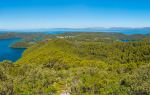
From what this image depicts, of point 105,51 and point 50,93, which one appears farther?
point 105,51

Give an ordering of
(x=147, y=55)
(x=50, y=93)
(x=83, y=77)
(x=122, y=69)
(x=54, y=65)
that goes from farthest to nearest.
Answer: (x=147, y=55) < (x=54, y=65) < (x=122, y=69) < (x=83, y=77) < (x=50, y=93)

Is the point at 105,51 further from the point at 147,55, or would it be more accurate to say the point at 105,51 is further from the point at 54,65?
the point at 54,65

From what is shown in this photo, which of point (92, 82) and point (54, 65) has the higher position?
point (92, 82)

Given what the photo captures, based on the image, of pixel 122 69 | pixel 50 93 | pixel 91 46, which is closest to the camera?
pixel 50 93

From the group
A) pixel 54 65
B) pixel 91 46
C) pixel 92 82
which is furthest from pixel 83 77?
pixel 91 46

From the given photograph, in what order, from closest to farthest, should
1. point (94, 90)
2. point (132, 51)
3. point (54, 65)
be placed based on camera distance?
point (94, 90) < point (54, 65) < point (132, 51)

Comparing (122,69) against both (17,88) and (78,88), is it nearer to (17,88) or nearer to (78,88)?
(78,88)

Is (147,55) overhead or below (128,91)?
below

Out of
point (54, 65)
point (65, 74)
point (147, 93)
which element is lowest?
point (54, 65)

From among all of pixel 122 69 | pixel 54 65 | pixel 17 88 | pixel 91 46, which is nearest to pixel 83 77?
pixel 17 88
